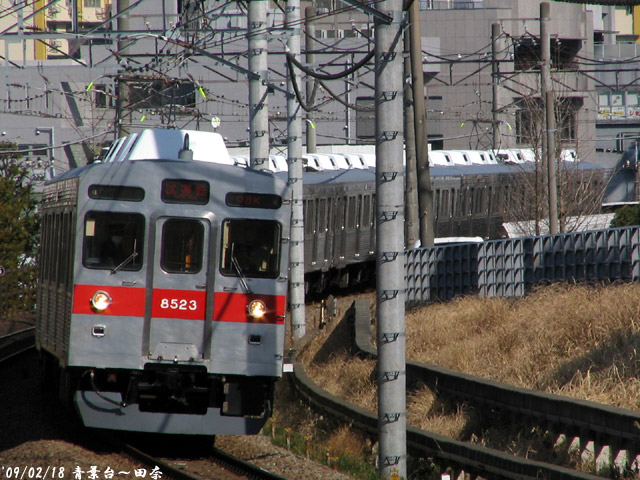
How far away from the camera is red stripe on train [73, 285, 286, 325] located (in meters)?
10.5

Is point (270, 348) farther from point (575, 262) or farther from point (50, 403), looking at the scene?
point (575, 262)

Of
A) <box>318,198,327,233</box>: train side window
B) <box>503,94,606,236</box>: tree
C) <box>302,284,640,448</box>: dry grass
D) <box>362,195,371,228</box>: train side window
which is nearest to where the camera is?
<box>302,284,640,448</box>: dry grass

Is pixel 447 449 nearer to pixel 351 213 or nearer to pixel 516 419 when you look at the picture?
pixel 516 419

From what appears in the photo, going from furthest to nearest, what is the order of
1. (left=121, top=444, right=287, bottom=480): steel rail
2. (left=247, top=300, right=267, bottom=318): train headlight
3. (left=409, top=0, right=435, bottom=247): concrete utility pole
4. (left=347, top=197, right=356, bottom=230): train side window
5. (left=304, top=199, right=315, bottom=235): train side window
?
(left=347, top=197, right=356, bottom=230): train side window < (left=304, top=199, right=315, bottom=235): train side window < (left=409, top=0, right=435, bottom=247): concrete utility pole < (left=247, top=300, right=267, bottom=318): train headlight < (left=121, top=444, right=287, bottom=480): steel rail

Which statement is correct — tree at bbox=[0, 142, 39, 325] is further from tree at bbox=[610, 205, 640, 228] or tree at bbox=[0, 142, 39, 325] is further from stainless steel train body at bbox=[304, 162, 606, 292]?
tree at bbox=[610, 205, 640, 228]

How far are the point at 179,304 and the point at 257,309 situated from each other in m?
0.79

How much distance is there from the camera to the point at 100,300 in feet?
34.4

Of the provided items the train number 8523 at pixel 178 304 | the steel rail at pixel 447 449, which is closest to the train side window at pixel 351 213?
the steel rail at pixel 447 449

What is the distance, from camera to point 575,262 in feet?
52.5

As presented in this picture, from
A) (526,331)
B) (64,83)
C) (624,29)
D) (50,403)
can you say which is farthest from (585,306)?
(624,29)

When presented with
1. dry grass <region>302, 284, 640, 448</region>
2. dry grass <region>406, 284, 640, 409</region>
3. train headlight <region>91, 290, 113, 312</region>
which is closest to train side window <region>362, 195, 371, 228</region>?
dry grass <region>302, 284, 640, 448</region>

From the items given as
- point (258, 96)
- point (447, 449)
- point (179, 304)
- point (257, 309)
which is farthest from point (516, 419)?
point (258, 96)

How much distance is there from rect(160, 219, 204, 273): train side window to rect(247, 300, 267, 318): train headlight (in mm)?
648

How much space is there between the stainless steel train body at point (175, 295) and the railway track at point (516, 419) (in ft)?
5.51
